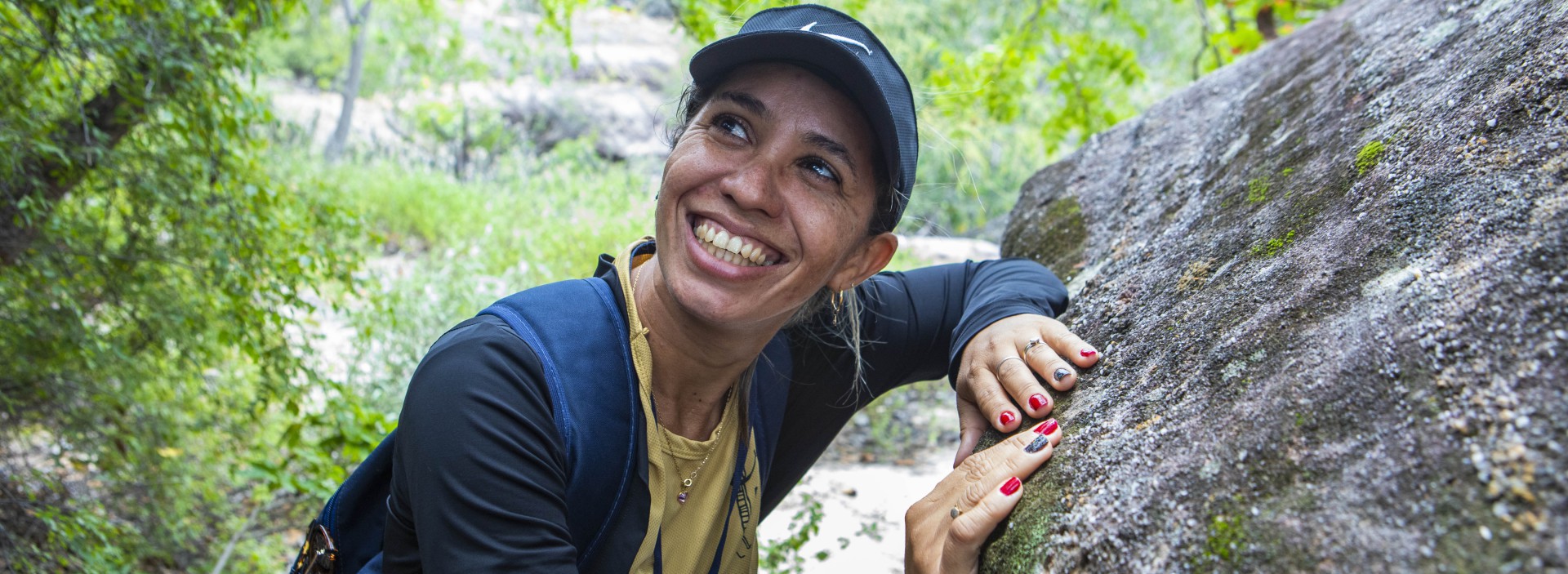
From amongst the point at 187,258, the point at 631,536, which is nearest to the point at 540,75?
the point at 187,258

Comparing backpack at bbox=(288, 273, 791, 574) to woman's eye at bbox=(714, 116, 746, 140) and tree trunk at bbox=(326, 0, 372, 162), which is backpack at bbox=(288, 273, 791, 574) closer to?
woman's eye at bbox=(714, 116, 746, 140)

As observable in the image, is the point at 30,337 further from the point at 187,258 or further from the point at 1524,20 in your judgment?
the point at 1524,20

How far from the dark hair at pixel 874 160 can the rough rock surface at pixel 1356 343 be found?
43cm

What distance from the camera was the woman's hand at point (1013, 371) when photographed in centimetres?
159

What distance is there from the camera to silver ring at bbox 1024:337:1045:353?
170cm

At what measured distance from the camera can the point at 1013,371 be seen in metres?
1.68

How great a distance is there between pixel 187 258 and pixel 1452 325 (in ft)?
12.4

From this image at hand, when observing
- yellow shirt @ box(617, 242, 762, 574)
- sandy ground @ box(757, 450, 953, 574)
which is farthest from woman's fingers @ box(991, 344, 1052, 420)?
sandy ground @ box(757, 450, 953, 574)

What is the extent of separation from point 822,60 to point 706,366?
63 centimetres

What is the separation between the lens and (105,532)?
3043 millimetres

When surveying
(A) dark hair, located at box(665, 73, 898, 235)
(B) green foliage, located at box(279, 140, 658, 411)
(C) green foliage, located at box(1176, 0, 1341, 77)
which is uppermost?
(A) dark hair, located at box(665, 73, 898, 235)

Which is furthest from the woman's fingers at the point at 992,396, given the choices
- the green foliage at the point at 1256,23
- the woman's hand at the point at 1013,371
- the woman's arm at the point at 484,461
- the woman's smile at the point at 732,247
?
the green foliage at the point at 1256,23

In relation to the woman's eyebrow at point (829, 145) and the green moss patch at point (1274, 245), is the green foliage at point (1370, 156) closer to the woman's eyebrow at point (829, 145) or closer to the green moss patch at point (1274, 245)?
the green moss patch at point (1274, 245)

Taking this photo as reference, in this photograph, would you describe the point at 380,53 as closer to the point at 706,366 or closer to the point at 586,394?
the point at 706,366
